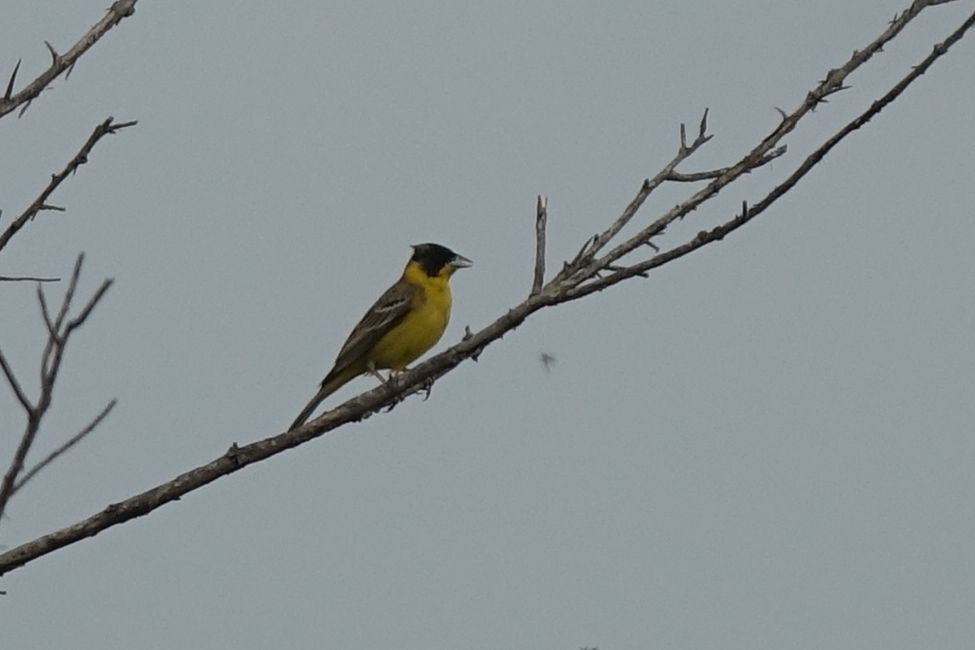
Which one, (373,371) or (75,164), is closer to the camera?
(75,164)

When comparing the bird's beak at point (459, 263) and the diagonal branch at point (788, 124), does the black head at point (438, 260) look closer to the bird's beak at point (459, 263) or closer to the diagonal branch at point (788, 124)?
the bird's beak at point (459, 263)

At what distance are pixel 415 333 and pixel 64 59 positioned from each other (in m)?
5.19

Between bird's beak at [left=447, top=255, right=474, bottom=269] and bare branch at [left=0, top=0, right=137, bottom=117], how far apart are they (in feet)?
18.3

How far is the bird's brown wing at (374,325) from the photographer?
9.48 m

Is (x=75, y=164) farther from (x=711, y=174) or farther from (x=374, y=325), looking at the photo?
(x=374, y=325)

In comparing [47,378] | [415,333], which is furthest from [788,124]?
[415,333]

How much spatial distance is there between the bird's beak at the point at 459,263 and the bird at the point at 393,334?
1.09 feet

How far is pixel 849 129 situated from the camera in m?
4.58

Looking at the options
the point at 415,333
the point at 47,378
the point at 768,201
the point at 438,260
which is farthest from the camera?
the point at 438,260

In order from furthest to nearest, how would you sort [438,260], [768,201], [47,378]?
[438,260], [768,201], [47,378]

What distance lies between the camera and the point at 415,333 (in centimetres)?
947

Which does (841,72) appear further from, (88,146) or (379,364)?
(379,364)

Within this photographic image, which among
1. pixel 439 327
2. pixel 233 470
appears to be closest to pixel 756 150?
pixel 233 470

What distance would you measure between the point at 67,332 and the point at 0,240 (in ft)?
3.93
